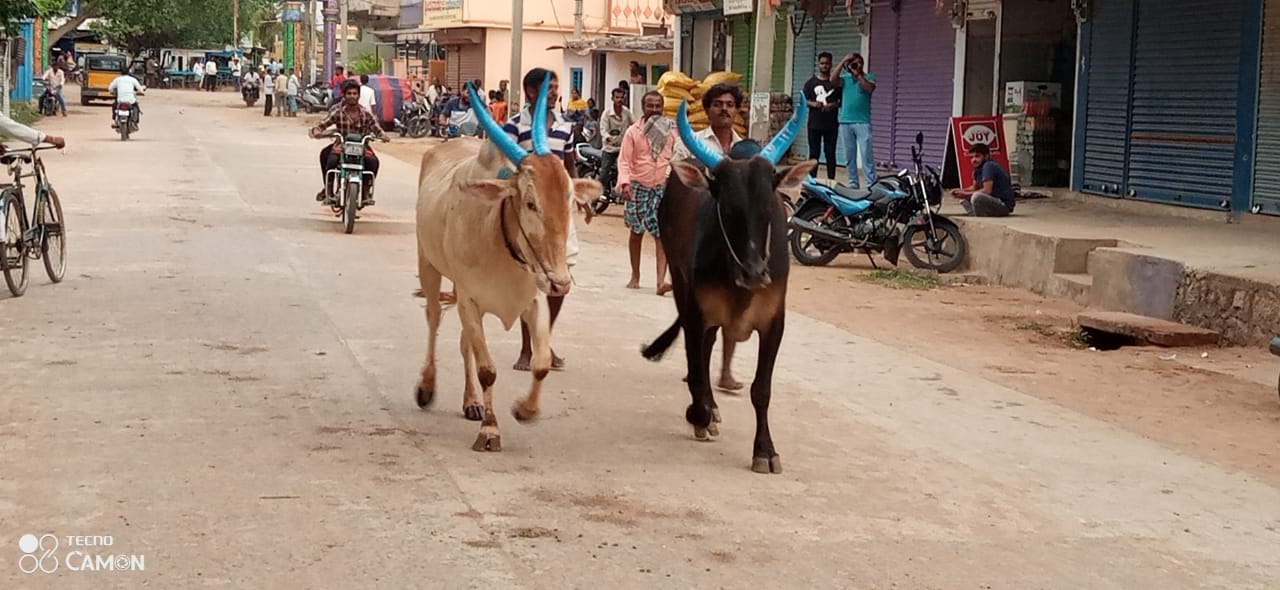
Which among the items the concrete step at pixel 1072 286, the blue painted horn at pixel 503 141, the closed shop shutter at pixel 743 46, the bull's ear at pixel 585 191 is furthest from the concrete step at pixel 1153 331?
the closed shop shutter at pixel 743 46

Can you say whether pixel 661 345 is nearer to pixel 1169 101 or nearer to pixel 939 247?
pixel 939 247

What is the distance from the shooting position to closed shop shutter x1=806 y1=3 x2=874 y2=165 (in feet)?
77.4

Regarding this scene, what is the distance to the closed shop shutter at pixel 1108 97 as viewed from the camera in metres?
16.5

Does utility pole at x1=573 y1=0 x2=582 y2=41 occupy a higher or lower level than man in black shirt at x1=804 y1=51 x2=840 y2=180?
higher

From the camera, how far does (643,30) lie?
151 ft

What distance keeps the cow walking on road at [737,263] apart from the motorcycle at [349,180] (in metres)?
8.98

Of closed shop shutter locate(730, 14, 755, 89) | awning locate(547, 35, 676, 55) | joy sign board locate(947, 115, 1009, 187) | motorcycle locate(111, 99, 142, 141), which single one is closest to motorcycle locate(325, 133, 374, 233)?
joy sign board locate(947, 115, 1009, 187)

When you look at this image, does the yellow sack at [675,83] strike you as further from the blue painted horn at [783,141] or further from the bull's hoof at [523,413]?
the bull's hoof at [523,413]

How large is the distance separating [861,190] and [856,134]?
3457 mm

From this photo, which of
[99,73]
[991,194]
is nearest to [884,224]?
[991,194]

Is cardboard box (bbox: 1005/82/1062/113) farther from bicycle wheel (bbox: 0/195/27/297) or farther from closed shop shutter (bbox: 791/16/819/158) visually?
bicycle wheel (bbox: 0/195/27/297)

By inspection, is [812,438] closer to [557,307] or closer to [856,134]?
[557,307]

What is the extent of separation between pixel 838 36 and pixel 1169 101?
8840mm

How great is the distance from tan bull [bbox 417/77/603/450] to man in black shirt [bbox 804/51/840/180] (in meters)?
11.4
